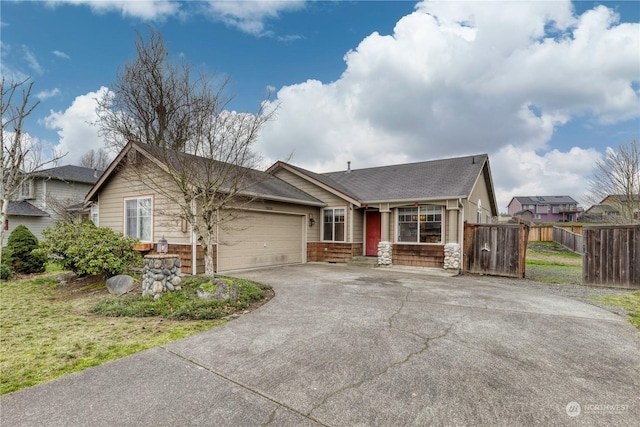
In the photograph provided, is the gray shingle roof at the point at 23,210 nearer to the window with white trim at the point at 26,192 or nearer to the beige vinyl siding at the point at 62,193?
the window with white trim at the point at 26,192

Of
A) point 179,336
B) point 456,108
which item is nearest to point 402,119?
point 456,108

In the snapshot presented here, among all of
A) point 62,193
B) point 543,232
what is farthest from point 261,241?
point 543,232

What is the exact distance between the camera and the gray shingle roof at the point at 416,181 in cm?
1177

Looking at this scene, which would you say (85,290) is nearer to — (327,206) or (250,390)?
(250,390)

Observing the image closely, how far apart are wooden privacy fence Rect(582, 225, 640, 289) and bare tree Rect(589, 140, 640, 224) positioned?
34.8ft

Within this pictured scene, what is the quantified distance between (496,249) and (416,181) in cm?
430

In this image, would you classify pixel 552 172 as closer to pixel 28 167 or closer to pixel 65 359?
pixel 65 359

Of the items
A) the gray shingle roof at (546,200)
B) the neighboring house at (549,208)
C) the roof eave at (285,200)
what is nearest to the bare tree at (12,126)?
the roof eave at (285,200)

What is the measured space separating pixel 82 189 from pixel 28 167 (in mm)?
14202

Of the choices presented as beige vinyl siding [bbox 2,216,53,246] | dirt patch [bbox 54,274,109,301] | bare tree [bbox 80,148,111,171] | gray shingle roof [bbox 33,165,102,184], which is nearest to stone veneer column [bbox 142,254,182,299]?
dirt patch [bbox 54,274,109,301]

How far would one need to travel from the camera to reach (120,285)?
7273 mm

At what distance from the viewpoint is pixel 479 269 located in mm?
10773

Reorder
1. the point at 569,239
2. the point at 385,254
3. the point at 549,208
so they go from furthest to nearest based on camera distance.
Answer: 1. the point at 549,208
2. the point at 569,239
3. the point at 385,254

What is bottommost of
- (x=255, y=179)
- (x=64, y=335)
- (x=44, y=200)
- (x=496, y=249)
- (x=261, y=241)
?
(x=64, y=335)
